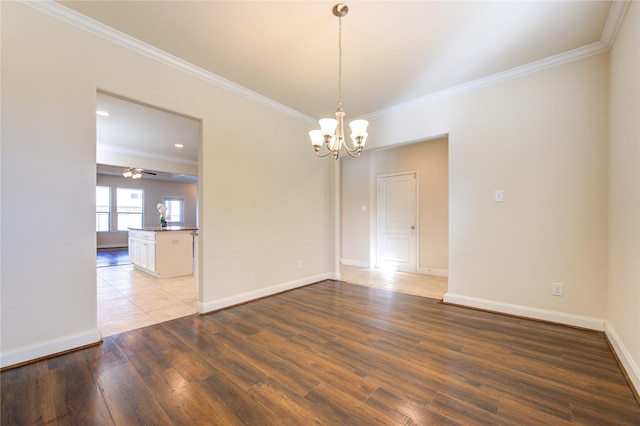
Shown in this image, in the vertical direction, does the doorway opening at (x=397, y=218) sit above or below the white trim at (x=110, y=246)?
above

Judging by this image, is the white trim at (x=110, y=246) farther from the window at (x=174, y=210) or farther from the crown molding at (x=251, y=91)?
the crown molding at (x=251, y=91)

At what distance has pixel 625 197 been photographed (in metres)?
2.03

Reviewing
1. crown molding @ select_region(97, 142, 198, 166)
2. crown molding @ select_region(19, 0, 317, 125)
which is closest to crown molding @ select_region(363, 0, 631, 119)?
crown molding @ select_region(19, 0, 317, 125)

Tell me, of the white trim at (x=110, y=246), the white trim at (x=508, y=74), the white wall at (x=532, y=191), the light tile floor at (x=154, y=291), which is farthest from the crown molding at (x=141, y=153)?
the white wall at (x=532, y=191)

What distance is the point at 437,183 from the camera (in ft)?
16.7

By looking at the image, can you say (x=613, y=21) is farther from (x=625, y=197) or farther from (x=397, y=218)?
(x=397, y=218)

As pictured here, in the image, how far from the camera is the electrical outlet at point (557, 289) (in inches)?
107

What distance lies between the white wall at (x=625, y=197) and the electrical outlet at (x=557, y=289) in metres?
0.33

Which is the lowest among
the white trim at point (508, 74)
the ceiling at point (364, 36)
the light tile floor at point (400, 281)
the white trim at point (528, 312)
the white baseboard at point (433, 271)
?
the light tile floor at point (400, 281)

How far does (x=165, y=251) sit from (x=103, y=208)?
21.4 feet

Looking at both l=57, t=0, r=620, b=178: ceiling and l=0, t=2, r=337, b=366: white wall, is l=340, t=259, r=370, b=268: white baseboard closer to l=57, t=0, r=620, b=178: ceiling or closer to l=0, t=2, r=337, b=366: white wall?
l=0, t=2, r=337, b=366: white wall

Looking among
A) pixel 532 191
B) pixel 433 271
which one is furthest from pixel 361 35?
pixel 433 271

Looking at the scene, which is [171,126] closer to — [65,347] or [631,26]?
[65,347]

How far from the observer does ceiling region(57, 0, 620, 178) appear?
2.09 meters
